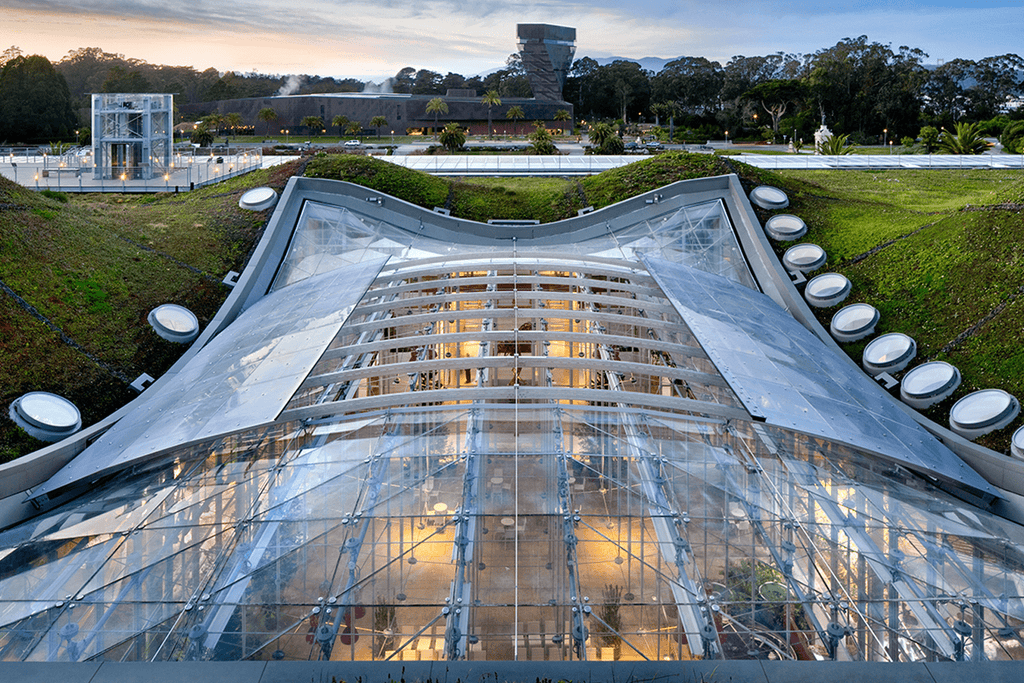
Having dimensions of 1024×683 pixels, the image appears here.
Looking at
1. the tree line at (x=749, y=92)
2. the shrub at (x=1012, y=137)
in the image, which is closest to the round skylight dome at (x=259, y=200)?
the shrub at (x=1012, y=137)

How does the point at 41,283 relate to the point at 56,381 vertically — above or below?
above

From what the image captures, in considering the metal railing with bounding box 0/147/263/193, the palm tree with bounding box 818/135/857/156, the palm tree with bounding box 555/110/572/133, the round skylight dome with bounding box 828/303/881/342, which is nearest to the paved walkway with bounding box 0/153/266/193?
the metal railing with bounding box 0/147/263/193

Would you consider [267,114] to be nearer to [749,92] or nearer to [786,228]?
[749,92]

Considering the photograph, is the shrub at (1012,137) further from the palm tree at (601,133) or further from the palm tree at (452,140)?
the palm tree at (452,140)

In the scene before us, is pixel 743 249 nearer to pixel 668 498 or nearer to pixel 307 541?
pixel 668 498

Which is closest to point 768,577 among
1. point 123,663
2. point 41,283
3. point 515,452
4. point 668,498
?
point 668,498

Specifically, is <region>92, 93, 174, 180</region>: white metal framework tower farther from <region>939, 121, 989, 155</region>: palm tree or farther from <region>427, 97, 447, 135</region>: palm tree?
<region>427, 97, 447, 135</region>: palm tree
